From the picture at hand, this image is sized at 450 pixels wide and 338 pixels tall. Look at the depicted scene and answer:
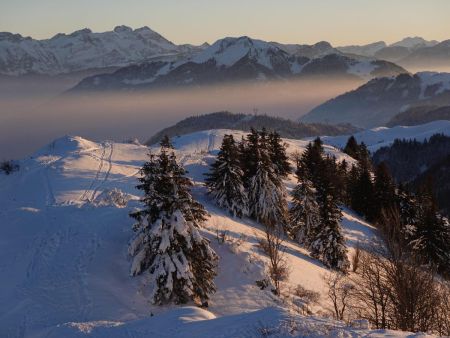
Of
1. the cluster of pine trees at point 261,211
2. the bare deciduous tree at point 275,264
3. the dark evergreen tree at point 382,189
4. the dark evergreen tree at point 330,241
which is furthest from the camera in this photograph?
the dark evergreen tree at point 382,189

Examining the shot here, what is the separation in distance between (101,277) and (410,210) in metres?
40.5

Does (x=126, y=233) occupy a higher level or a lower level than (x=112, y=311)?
higher

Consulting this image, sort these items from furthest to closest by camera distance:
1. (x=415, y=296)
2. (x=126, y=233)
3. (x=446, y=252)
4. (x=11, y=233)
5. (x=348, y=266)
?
(x=446, y=252)
(x=348, y=266)
(x=11, y=233)
(x=126, y=233)
(x=415, y=296)

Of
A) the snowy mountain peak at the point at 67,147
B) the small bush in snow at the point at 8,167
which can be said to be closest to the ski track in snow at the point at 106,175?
the snowy mountain peak at the point at 67,147

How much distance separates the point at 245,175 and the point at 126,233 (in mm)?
19773

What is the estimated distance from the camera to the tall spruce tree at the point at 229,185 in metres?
42.8

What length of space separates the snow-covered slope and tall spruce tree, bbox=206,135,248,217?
1.24 metres

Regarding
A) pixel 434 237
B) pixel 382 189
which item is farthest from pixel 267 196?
pixel 382 189

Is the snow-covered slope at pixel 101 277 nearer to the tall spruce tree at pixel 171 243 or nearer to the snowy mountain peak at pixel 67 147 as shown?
the tall spruce tree at pixel 171 243

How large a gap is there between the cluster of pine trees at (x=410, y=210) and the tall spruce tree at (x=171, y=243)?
13264 millimetres

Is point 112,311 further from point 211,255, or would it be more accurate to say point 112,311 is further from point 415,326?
point 415,326

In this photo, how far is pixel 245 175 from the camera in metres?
47.7

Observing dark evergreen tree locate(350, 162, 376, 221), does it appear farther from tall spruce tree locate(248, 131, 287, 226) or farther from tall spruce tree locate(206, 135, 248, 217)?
tall spruce tree locate(206, 135, 248, 217)

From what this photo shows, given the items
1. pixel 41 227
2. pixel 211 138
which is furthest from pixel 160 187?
pixel 211 138
